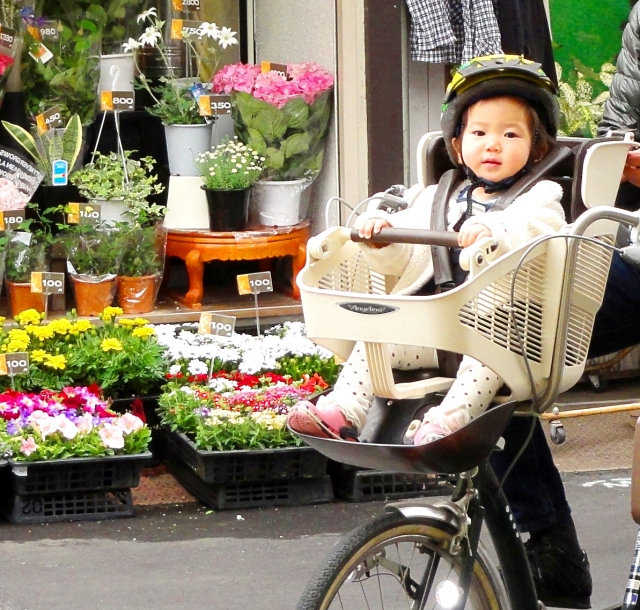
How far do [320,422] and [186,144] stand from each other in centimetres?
371

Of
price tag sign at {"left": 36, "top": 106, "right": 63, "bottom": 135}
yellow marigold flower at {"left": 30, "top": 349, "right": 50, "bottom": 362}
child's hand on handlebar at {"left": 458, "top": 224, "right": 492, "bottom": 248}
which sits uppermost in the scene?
price tag sign at {"left": 36, "top": 106, "right": 63, "bottom": 135}

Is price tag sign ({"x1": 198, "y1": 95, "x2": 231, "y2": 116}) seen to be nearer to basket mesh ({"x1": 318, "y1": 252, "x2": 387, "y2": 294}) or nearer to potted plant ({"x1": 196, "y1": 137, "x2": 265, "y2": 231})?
potted plant ({"x1": 196, "y1": 137, "x2": 265, "y2": 231})

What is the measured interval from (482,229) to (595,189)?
0.32 meters

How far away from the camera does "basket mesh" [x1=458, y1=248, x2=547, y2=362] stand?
90.0 inches

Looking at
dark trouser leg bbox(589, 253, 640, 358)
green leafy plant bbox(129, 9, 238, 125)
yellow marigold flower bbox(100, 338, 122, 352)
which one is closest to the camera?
dark trouser leg bbox(589, 253, 640, 358)

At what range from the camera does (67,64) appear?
5797 millimetres

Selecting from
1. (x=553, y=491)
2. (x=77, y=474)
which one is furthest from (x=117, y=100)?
(x=553, y=491)

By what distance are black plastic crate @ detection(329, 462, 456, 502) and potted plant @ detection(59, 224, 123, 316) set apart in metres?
1.44

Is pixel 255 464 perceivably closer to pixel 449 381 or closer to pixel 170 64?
pixel 449 381

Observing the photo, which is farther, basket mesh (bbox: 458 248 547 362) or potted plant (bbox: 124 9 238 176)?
potted plant (bbox: 124 9 238 176)

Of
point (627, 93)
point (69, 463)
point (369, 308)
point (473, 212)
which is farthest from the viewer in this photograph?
point (69, 463)

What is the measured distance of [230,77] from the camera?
5855 millimetres

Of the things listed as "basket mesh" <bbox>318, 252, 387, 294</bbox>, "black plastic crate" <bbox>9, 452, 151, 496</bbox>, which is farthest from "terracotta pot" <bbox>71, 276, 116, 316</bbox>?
"basket mesh" <bbox>318, 252, 387, 294</bbox>

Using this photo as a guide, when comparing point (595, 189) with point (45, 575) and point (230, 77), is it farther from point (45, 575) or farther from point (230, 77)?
point (230, 77)
